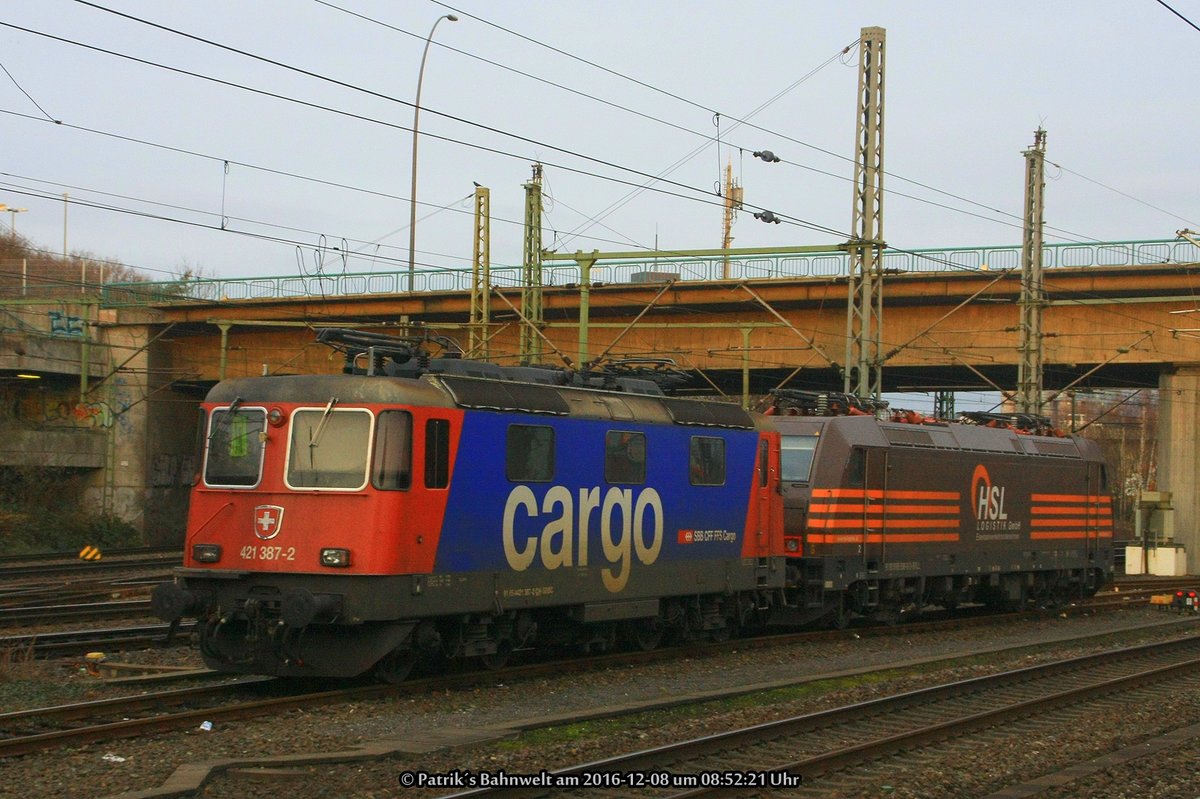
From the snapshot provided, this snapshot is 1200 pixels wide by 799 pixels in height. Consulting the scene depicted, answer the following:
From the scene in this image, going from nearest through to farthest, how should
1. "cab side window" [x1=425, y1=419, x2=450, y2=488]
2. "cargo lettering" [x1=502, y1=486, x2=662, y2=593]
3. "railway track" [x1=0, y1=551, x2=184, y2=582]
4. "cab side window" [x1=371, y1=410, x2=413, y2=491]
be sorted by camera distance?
"cab side window" [x1=371, y1=410, x2=413, y2=491], "cab side window" [x1=425, y1=419, x2=450, y2=488], "cargo lettering" [x1=502, y1=486, x2=662, y2=593], "railway track" [x1=0, y1=551, x2=184, y2=582]

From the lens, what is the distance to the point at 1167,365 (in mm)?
40250

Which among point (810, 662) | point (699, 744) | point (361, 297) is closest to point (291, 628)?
point (699, 744)

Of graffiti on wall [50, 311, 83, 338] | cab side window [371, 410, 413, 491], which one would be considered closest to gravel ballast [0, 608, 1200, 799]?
cab side window [371, 410, 413, 491]

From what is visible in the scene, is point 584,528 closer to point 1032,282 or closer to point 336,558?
point 336,558

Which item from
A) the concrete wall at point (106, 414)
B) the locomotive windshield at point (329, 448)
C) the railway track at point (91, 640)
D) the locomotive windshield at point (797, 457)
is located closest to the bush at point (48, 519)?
the concrete wall at point (106, 414)

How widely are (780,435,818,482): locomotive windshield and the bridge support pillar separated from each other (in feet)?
75.9

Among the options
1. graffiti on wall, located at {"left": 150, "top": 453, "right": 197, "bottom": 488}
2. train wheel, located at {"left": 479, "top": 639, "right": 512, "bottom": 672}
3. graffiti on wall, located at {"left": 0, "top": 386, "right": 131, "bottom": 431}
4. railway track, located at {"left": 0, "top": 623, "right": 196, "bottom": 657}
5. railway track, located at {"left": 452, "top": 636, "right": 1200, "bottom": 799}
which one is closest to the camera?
railway track, located at {"left": 452, "top": 636, "right": 1200, "bottom": 799}

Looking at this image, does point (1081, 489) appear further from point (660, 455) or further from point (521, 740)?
point (521, 740)

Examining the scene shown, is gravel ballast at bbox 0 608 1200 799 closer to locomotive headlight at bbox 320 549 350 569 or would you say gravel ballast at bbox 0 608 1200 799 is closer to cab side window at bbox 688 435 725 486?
locomotive headlight at bbox 320 549 350 569

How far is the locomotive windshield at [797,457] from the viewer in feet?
69.7

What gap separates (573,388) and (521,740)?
223 inches

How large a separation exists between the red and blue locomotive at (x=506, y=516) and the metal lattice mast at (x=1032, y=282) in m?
12.7

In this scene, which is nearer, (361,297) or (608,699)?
(608,699)

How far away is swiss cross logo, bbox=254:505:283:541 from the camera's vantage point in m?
13.8
